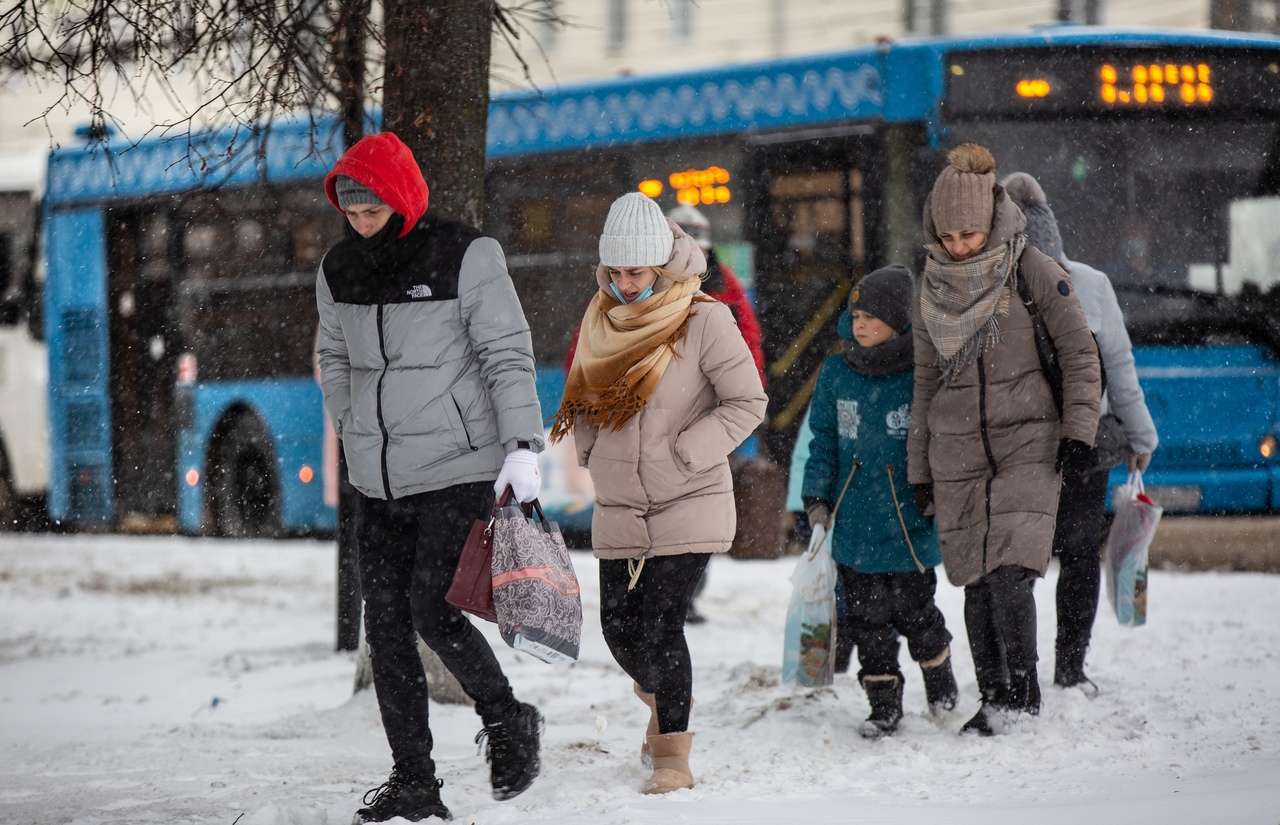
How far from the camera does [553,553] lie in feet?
13.2

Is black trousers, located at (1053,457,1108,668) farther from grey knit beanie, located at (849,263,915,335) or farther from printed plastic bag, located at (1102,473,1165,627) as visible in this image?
grey knit beanie, located at (849,263,915,335)

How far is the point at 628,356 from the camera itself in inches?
171

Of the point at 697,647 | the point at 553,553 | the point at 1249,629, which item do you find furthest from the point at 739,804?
the point at 1249,629

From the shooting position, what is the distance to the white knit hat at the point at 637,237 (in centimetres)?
435

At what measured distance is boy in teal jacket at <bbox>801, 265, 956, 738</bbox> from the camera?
503 centimetres

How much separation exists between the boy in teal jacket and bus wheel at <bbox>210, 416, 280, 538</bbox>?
7622 mm

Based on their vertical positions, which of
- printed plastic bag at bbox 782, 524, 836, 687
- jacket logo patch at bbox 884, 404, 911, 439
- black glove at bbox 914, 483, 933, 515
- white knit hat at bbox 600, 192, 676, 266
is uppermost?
white knit hat at bbox 600, 192, 676, 266

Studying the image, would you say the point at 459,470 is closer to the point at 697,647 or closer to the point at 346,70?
the point at 346,70

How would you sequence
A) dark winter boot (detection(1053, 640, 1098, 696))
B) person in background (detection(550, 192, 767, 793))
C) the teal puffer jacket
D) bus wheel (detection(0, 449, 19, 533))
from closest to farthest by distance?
person in background (detection(550, 192, 767, 793)), the teal puffer jacket, dark winter boot (detection(1053, 640, 1098, 696)), bus wheel (detection(0, 449, 19, 533))

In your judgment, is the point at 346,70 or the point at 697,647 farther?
the point at 697,647

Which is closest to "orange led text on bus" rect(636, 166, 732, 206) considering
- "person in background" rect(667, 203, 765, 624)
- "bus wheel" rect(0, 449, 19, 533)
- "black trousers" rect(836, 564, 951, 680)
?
"person in background" rect(667, 203, 765, 624)

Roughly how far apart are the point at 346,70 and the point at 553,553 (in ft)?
8.81

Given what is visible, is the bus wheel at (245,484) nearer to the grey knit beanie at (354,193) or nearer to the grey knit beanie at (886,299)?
the grey knit beanie at (886,299)

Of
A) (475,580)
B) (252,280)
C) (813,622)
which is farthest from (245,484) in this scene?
(475,580)
